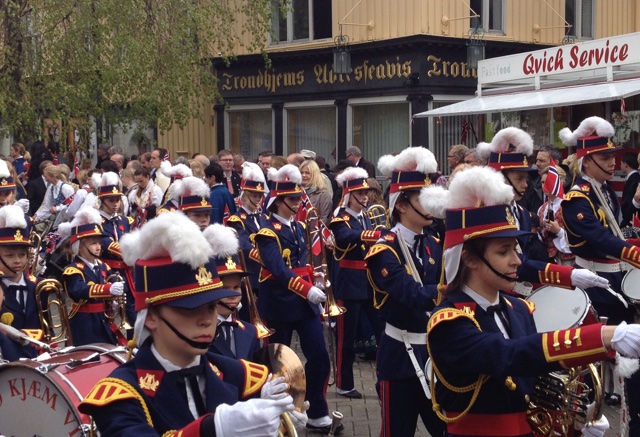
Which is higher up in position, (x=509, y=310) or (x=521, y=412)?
(x=509, y=310)

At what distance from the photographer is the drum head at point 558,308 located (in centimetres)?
547

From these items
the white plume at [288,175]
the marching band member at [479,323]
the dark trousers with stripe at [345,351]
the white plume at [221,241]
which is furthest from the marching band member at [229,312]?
the dark trousers with stripe at [345,351]

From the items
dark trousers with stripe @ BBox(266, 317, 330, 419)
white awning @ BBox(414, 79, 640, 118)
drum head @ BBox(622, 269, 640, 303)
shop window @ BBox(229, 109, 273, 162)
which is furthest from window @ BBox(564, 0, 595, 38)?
dark trousers with stripe @ BBox(266, 317, 330, 419)

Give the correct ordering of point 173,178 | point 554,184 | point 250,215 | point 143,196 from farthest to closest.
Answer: point 143,196 < point 173,178 < point 250,215 < point 554,184

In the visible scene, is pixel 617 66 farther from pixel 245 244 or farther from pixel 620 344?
pixel 620 344

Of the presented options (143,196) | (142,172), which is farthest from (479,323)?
(142,172)

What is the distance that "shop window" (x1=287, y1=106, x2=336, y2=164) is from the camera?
2216 centimetres

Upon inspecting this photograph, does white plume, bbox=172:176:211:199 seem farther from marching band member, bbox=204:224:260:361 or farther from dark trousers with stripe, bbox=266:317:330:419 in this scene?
marching band member, bbox=204:224:260:361

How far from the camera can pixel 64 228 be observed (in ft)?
29.5

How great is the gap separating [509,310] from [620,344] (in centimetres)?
99

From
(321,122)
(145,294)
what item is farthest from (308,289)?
(321,122)

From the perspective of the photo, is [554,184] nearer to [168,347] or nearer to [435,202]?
[435,202]

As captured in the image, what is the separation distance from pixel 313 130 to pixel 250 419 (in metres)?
19.8

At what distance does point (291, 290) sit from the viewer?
25.7ft
